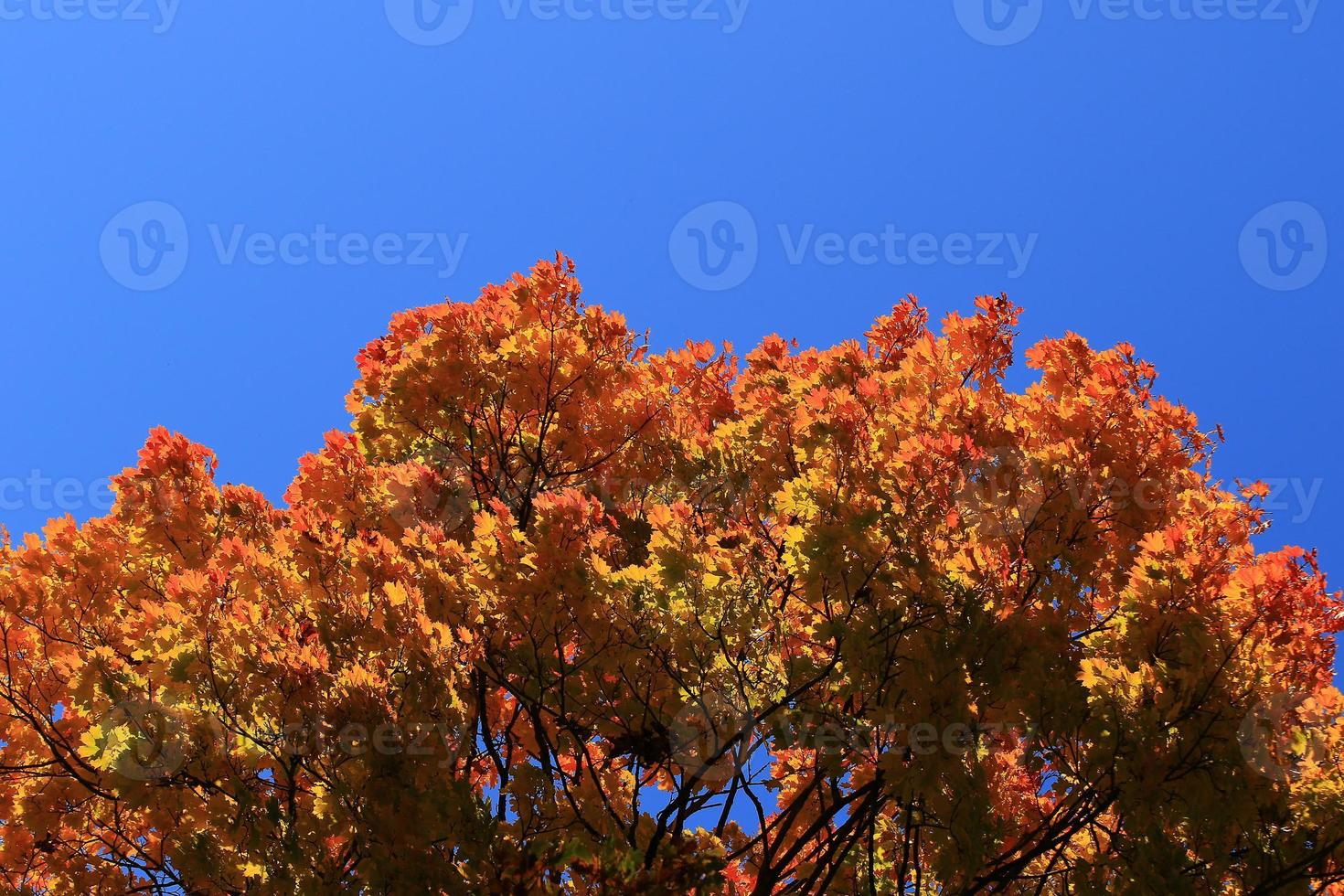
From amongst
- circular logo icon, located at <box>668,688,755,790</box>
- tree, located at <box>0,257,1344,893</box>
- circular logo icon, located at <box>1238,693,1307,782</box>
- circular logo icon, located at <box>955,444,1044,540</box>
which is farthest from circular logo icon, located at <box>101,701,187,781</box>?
circular logo icon, located at <box>1238,693,1307,782</box>

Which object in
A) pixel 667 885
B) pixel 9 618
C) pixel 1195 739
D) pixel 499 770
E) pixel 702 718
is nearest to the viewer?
pixel 667 885

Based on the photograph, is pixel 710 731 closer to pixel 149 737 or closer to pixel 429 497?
pixel 429 497

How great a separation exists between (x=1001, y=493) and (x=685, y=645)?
3.08m

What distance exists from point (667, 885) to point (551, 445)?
20.4 ft

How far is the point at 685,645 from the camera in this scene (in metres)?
9.20

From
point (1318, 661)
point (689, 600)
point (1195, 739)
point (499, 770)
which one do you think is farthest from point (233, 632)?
point (1318, 661)

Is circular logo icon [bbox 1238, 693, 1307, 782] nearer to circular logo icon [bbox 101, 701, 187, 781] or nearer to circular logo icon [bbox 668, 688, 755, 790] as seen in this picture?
circular logo icon [bbox 668, 688, 755, 790]

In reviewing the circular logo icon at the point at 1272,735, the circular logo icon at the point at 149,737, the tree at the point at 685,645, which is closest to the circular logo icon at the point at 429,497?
the tree at the point at 685,645

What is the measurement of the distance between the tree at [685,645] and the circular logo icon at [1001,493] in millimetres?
36

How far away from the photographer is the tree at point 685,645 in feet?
26.4

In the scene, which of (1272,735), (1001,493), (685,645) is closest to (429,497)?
(685,645)

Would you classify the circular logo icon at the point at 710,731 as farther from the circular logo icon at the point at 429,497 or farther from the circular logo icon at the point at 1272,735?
the circular logo icon at the point at 1272,735

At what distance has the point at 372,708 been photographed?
8016mm

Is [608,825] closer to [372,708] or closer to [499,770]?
[499,770]
